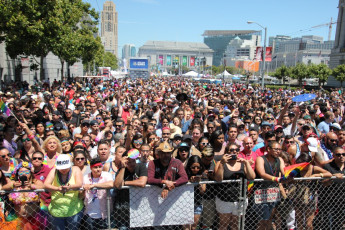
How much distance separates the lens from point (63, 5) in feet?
60.8

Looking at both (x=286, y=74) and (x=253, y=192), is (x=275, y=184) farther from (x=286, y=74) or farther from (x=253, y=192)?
(x=286, y=74)

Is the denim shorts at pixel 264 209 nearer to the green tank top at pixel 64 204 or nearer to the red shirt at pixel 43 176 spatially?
the green tank top at pixel 64 204

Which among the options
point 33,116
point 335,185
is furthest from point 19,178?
point 33,116

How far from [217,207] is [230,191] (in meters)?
0.34

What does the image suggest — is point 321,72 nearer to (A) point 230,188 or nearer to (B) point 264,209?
(B) point 264,209

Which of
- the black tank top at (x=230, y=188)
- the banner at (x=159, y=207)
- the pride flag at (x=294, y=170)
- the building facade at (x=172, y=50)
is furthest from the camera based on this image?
the building facade at (x=172, y=50)

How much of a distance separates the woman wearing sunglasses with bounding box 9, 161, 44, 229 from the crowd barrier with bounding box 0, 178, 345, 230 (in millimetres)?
11

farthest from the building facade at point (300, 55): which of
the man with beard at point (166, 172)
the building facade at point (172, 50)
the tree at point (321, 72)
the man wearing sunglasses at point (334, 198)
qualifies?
the man with beard at point (166, 172)

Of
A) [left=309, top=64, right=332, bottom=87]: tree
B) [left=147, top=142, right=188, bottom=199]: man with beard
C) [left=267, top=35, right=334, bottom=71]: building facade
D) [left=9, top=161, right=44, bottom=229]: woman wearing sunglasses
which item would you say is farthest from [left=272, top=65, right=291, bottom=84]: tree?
[left=9, top=161, right=44, bottom=229]: woman wearing sunglasses

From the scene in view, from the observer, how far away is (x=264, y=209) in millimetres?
4039

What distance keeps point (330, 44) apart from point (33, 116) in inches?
6595

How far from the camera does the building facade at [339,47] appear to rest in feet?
184

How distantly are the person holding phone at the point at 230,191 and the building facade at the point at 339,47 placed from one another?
59150mm

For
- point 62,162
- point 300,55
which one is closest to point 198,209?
point 62,162
